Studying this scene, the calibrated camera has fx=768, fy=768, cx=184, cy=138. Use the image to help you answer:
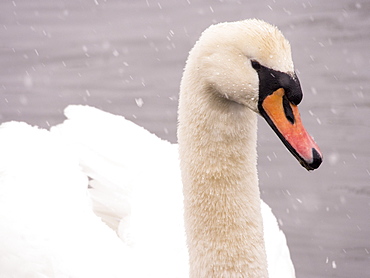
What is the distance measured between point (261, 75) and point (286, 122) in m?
0.22

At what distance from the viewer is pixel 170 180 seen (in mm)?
5172

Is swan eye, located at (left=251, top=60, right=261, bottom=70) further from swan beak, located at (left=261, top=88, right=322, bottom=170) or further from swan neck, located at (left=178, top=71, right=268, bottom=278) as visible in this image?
swan neck, located at (left=178, top=71, right=268, bottom=278)

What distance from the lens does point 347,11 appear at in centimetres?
968

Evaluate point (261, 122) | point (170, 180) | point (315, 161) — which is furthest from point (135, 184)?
point (261, 122)

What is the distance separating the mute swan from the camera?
3.18m

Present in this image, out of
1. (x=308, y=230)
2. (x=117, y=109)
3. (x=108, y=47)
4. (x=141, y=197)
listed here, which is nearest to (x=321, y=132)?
(x=308, y=230)

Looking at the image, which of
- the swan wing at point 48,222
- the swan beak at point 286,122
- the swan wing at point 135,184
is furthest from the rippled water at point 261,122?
the swan beak at point 286,122

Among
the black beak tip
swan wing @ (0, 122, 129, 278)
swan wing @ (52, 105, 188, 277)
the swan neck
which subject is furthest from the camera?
swan wing @ (52, 105, 188, 277)

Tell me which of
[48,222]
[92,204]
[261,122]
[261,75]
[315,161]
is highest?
[261,75]

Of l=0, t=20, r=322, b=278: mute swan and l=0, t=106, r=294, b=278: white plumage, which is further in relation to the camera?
l=0, t=106, r=294, b=278: white plumage

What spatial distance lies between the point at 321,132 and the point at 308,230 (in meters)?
→ 1.50

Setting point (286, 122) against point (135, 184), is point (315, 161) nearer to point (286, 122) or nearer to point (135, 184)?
point (286, 122)

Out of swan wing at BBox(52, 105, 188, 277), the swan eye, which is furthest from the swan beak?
swan wing at BBox(52, 105, 188, 277)

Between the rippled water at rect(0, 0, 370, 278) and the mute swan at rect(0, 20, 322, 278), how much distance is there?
3.75 ft
